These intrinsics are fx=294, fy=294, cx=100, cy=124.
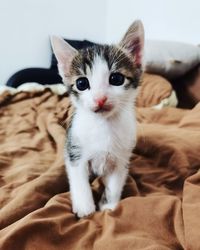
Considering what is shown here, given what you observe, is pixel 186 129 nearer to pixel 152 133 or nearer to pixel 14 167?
pixel 152 133

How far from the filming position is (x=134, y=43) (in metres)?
0.85

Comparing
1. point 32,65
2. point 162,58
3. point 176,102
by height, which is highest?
point 162,58

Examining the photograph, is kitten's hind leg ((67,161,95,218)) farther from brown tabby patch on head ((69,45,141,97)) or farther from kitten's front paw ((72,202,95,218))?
brown tabby patch on head ((69,45,141,97))

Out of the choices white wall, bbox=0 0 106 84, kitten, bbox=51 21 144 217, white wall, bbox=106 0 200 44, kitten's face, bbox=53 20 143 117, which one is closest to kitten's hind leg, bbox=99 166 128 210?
kitten, bbox=51 21 144 217

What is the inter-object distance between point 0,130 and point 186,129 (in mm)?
932

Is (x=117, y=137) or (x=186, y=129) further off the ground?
(x=117, y=137)

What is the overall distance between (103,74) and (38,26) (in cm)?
243

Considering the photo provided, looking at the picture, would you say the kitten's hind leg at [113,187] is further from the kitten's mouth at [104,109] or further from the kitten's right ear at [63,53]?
the kitten's right ear at [63,53]

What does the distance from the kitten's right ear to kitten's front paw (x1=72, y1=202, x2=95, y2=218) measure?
0.38 meters

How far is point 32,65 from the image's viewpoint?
9.96ft

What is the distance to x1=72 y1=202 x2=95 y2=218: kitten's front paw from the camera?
774 millimetres

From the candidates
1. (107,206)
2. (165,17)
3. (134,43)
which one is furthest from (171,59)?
(107,206)

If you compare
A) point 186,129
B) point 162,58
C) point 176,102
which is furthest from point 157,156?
point 162,58

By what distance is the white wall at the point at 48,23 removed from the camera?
2.79 meters
